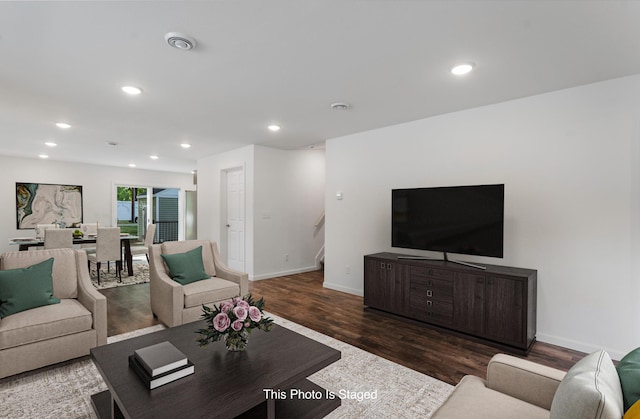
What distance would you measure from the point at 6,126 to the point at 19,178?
3478 mm

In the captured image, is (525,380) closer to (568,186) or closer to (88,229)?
(568,186)

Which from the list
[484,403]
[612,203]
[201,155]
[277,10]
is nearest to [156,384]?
[484,403]

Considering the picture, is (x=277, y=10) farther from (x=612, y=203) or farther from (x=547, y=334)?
(x=547, y=334)

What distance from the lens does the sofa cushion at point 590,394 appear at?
82cm

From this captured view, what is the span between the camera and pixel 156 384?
1.50 meters

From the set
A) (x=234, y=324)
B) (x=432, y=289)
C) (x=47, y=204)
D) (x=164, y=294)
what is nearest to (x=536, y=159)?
(x=432, y=289)

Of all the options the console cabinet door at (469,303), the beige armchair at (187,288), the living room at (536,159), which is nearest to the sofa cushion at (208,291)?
the beige armchair at (187,288)

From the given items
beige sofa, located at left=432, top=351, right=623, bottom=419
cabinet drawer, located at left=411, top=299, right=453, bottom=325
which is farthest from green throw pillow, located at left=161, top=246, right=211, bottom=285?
beige sofa, located at left=432, top=351, right=623, bottom=419

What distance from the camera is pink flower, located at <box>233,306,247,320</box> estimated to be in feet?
5.89

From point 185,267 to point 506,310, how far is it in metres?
3.24

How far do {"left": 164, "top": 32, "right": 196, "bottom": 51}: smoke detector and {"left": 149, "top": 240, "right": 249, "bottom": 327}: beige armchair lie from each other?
7.06ft

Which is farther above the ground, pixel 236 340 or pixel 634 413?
pixel 634 413

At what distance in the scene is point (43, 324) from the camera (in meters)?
2.33

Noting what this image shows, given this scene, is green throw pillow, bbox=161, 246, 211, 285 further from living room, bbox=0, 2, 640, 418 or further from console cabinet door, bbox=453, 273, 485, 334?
console cabinet door, bbox=453, 273, 485, 334
